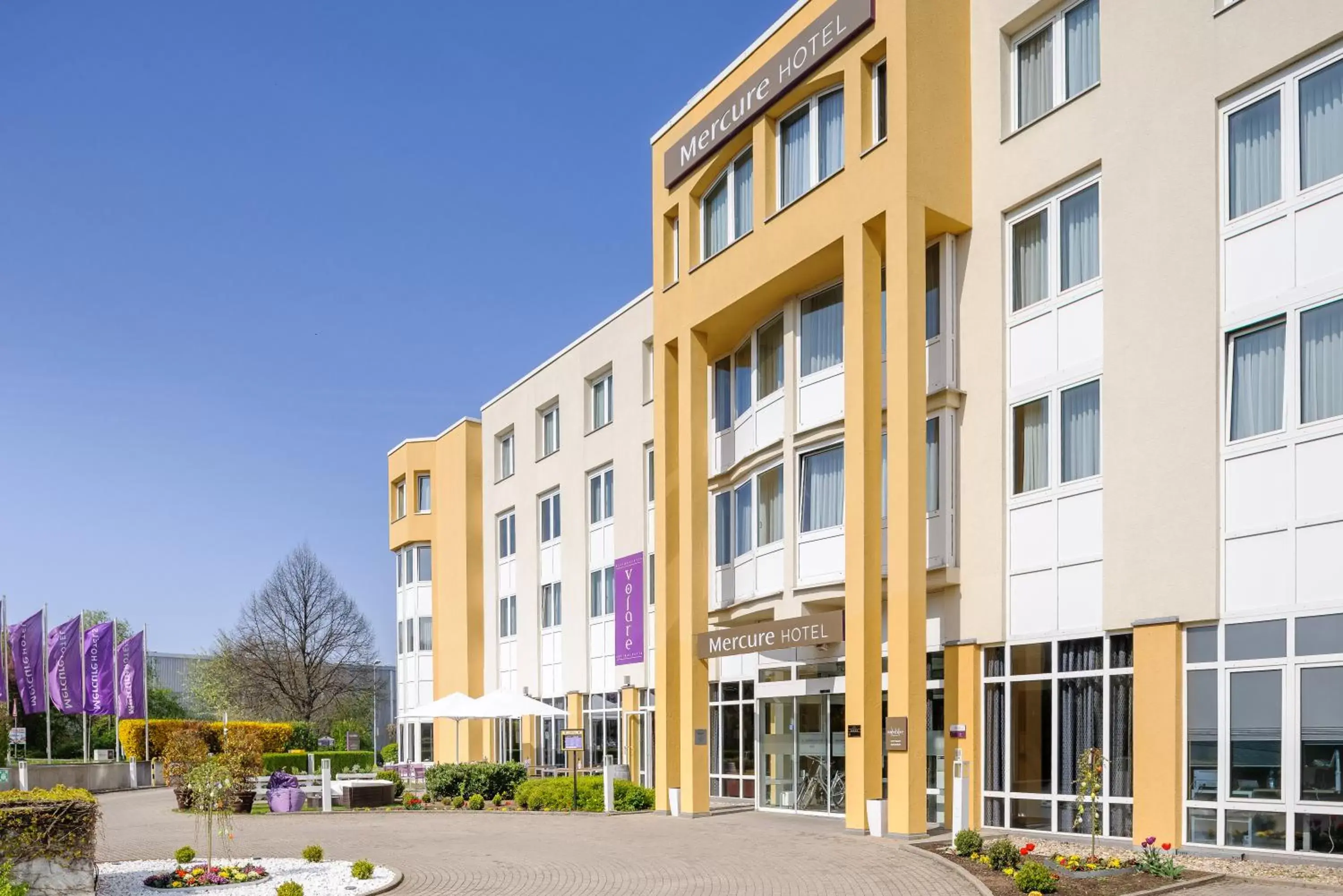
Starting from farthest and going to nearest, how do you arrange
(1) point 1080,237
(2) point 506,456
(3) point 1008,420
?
(2) point 506,456, (3) point 1008,420, (1) point 1080,237

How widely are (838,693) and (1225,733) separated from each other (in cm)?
803

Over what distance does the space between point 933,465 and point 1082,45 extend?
6352 millimetres

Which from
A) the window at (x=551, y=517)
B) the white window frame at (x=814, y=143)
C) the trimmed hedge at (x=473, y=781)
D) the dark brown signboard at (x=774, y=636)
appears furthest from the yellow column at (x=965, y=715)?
the window at (x=551, y=517)

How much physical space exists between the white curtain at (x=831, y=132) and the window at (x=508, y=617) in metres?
20.3

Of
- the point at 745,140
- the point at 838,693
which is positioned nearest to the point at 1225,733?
the point at 838,693

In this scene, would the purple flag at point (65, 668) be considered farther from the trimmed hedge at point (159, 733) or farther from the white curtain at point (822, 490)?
the white curtain at point (822, 490)

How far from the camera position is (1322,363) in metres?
14.9

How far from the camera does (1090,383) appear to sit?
17.9 m

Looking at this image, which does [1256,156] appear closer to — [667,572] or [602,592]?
[667,572]

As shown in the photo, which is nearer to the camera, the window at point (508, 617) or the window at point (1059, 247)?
the window at point (1059, 247)

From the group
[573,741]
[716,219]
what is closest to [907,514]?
[573,741]

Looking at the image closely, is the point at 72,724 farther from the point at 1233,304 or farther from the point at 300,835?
the point at 1233,304

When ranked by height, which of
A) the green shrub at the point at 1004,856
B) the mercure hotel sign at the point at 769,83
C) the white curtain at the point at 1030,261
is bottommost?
the green shrub at the point at 1004,856

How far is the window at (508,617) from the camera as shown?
38875 mm
